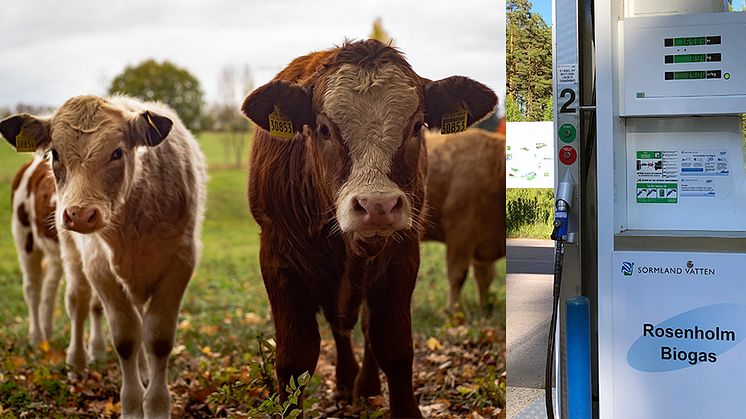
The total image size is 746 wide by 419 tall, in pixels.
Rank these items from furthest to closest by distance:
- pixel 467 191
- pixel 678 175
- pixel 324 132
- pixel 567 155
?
pixel 467 191
pixel 324 132
pixel 567 155
pixel 678 175

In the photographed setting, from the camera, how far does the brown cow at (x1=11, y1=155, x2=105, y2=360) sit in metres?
5.17

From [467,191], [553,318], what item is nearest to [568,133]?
[553,318]

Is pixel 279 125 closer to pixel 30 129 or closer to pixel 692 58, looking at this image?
pixel 30 129

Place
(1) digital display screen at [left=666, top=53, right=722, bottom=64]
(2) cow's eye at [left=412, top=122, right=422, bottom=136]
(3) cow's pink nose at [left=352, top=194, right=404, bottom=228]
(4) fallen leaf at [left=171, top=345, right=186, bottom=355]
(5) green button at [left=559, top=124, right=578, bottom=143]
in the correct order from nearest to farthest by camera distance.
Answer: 1. (1) digital display screen at [left=666, top=53, right=722, bottom=64]
2. (5) green button at [left=559, top=124, right=578, bottom=143]
3. (3) cow's pink nose at [left=352, top=194, right=404, bottom=228]
4. (2) cow's eye at [left=412, top=122, right=422, bottom=136]
5. (4) fallen leaf at [left=171, top=345, right=186, bottom=355]

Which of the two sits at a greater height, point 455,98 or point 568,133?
point 455,98

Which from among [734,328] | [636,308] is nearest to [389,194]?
[636,308]

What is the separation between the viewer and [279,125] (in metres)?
Answer: 3.62

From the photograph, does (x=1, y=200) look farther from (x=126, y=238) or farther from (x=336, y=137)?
(x=336, y=137)

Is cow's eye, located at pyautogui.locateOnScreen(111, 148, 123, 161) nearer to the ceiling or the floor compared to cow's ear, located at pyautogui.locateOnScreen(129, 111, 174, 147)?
nearer to the floor

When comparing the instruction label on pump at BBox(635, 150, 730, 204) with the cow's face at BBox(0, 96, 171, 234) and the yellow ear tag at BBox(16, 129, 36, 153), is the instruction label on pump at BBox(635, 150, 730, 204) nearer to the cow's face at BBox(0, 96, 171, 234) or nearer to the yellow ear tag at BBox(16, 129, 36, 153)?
the cow's face at BBox(0, 96, 171, 234)

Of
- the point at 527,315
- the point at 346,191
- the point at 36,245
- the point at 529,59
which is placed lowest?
the point at 527,315

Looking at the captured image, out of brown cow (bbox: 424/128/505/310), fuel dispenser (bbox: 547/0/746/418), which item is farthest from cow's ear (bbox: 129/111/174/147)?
brown cow (bbox: 424/128/505/310)

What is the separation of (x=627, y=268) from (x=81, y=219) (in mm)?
2382

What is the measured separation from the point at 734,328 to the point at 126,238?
2.73m
